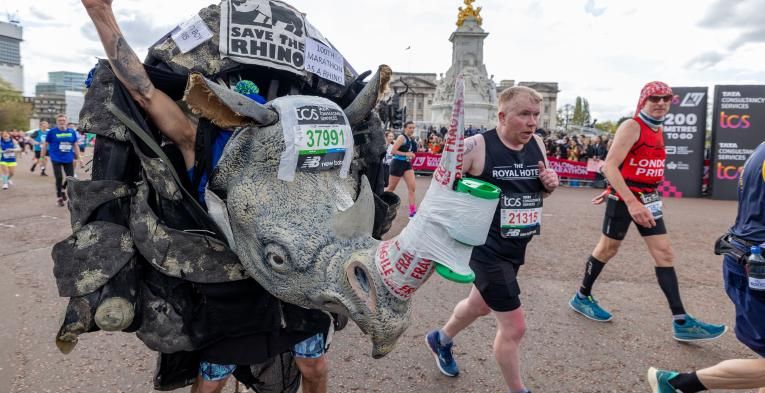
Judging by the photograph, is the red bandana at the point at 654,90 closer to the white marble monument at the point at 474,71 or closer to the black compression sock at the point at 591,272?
the black compression sock at the point at 591,272

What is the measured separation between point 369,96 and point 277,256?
0.91 m

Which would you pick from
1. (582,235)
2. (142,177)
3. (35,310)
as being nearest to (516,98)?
(142,177)

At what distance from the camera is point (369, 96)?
88.6 inches

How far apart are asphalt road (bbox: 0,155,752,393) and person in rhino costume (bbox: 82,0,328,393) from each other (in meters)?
1.23

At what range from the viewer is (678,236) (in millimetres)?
9086

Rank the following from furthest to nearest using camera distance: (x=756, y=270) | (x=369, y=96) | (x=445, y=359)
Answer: (x=445, y=359)
(x=756, y=270)
(x=369, y=96)

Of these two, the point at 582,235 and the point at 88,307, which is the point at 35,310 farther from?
the point at 582,235

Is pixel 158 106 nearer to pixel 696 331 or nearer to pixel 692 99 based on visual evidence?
pixel 696 331

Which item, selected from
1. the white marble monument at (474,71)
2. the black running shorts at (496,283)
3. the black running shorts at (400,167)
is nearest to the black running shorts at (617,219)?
the black running shorts at (496,283)

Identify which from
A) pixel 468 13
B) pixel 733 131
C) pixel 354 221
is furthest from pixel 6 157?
pixel 468 13

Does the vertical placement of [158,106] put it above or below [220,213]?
above

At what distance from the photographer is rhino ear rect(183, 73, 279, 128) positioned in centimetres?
174

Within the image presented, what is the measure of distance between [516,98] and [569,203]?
1113cm

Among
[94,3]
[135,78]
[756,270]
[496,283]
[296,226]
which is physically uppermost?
[94,3]
